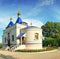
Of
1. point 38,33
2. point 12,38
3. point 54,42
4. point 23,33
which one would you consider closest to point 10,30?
point 12,38

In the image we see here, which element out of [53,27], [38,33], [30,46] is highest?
[53,27]

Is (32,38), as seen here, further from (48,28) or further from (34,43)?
(48,28)

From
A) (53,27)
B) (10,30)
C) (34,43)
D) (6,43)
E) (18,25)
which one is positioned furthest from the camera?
(53,27)

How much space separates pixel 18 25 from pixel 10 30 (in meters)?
3.68

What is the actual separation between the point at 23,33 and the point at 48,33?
26.6 metres

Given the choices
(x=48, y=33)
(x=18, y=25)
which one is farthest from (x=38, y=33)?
(x=48, y=33)

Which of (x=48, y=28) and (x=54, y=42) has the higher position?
(x=48, y=28)

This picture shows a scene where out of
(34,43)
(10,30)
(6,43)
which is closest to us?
(34,43)

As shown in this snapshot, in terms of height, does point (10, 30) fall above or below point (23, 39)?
above

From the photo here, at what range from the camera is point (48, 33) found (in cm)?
5544

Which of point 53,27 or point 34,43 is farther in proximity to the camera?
point 53,27

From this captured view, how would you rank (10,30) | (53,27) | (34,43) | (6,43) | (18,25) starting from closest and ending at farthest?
(34,43) → (18,25) → (10,30) → (6,43) → (53,27)

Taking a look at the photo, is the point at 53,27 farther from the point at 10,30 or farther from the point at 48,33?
the point at 10,30

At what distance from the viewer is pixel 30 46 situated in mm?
28969
